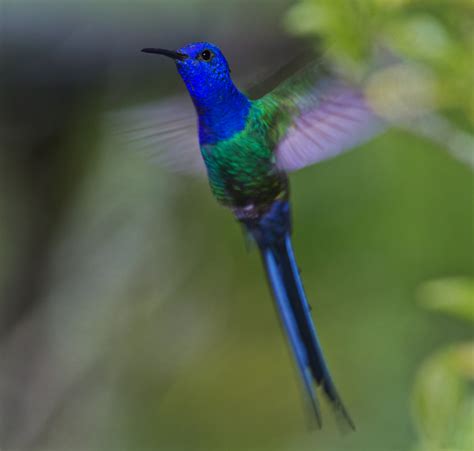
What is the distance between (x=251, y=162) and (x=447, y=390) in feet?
1.89

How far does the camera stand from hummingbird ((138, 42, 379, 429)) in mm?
759

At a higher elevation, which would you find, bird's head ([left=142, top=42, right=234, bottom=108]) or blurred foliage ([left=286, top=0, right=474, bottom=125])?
bird's head ([left=142, top=42, right=234, bottom=108])

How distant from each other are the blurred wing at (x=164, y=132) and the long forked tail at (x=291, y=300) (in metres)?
0.10

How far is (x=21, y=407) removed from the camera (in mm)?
2797

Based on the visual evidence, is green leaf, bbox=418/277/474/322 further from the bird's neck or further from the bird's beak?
the bird's beak

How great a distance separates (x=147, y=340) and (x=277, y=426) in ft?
1.92

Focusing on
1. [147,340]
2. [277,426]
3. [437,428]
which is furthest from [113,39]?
[277,426]

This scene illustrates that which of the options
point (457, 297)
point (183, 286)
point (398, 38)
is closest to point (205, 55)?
point (398, 38)

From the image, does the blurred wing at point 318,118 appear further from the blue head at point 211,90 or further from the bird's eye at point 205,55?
the bird's eye at point 205,55

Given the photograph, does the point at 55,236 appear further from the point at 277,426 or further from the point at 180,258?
the point at 277,426

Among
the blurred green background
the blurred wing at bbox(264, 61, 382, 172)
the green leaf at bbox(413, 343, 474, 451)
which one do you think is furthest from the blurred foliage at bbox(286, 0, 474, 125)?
the blurred green background

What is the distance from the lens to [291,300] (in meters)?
0.79

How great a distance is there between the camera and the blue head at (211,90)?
62 centimetres

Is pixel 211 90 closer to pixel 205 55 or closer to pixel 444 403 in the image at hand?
pixel 205 55
